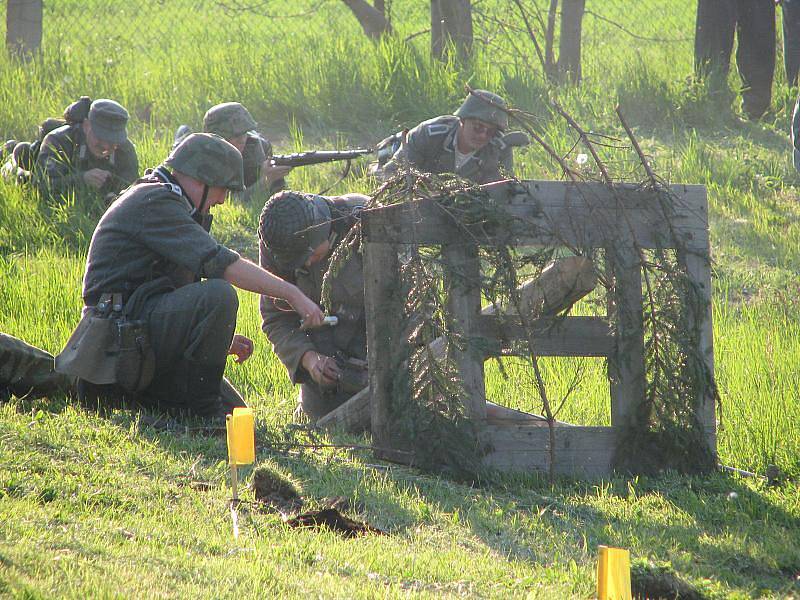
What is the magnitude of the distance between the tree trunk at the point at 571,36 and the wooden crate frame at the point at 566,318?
918 centimetres

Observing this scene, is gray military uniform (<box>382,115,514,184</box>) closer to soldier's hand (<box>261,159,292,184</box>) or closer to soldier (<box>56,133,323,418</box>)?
soldier's hand (<box>261,159,292,184</box>)

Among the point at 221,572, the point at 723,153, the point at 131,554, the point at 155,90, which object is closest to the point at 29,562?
the point at 131,554

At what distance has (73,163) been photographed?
9.54 meters

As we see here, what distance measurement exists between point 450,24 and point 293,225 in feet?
26.6

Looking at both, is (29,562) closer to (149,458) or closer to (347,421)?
(149,458)

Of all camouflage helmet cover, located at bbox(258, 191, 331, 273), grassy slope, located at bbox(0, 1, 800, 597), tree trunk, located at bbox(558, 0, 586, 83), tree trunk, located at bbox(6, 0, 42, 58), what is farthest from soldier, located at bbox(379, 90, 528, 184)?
tree trunk, located at bbox(6, 0, 42, 58)

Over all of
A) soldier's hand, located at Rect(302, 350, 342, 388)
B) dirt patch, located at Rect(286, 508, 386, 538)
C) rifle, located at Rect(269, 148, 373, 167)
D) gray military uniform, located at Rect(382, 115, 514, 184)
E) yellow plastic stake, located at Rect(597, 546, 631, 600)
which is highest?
gray military uniform, located at Rect(382, 115, 514, 184)

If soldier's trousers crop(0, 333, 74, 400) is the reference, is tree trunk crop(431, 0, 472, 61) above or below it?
above

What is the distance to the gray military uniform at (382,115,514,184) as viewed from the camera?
26.6 ft

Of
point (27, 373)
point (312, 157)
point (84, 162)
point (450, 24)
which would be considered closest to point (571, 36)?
point (450, 24)

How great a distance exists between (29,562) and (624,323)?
108 inches

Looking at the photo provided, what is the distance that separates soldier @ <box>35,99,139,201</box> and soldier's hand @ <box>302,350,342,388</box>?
4.04 metres

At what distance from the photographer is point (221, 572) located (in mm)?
3350

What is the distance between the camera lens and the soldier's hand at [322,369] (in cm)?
582
